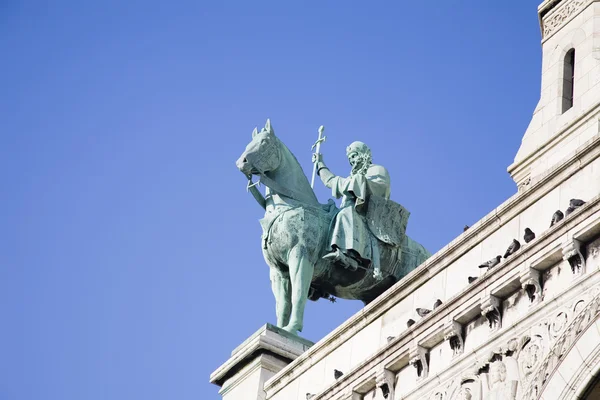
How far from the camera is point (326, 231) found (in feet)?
92.0

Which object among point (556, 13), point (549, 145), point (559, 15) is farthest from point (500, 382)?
point (556, 13)

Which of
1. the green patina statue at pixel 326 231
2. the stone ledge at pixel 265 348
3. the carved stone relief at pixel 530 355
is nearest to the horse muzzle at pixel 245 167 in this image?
the green patina statue at pixel 326 231

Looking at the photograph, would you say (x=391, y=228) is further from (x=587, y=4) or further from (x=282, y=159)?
(x=587, y=4)

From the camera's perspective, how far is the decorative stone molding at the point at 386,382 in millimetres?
19828

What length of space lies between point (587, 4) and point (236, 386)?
29.7 ft

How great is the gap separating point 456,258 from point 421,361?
5.06ft

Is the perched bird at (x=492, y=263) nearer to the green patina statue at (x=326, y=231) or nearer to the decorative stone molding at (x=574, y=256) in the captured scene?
the decorative stone molding at (x=574, y=256)

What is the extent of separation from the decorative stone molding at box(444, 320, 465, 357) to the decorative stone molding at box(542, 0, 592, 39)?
9416 millimetres

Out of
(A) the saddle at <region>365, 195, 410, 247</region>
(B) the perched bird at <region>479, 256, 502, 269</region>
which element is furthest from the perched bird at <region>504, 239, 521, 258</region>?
(A) the saddle at <region>365, 195, 410, 247</region>

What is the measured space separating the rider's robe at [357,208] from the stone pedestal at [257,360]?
3.38 meters

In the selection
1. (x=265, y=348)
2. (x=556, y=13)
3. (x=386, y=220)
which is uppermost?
(x=556, y=13)

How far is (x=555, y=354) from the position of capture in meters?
17.1

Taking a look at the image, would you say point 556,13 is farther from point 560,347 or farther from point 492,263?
point 560,347

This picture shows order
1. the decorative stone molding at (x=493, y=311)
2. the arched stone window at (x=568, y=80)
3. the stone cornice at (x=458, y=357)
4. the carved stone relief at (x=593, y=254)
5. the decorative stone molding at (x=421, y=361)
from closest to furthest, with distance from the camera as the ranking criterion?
the carved stone relief at (x=593, y=254) → the stone cornice at (x=458, y=357) → the decorative stone molding at (x=493, y=311) → the decorative stone molding at (x=421, y=361) → the arched stone window at (x=568, y=80)
